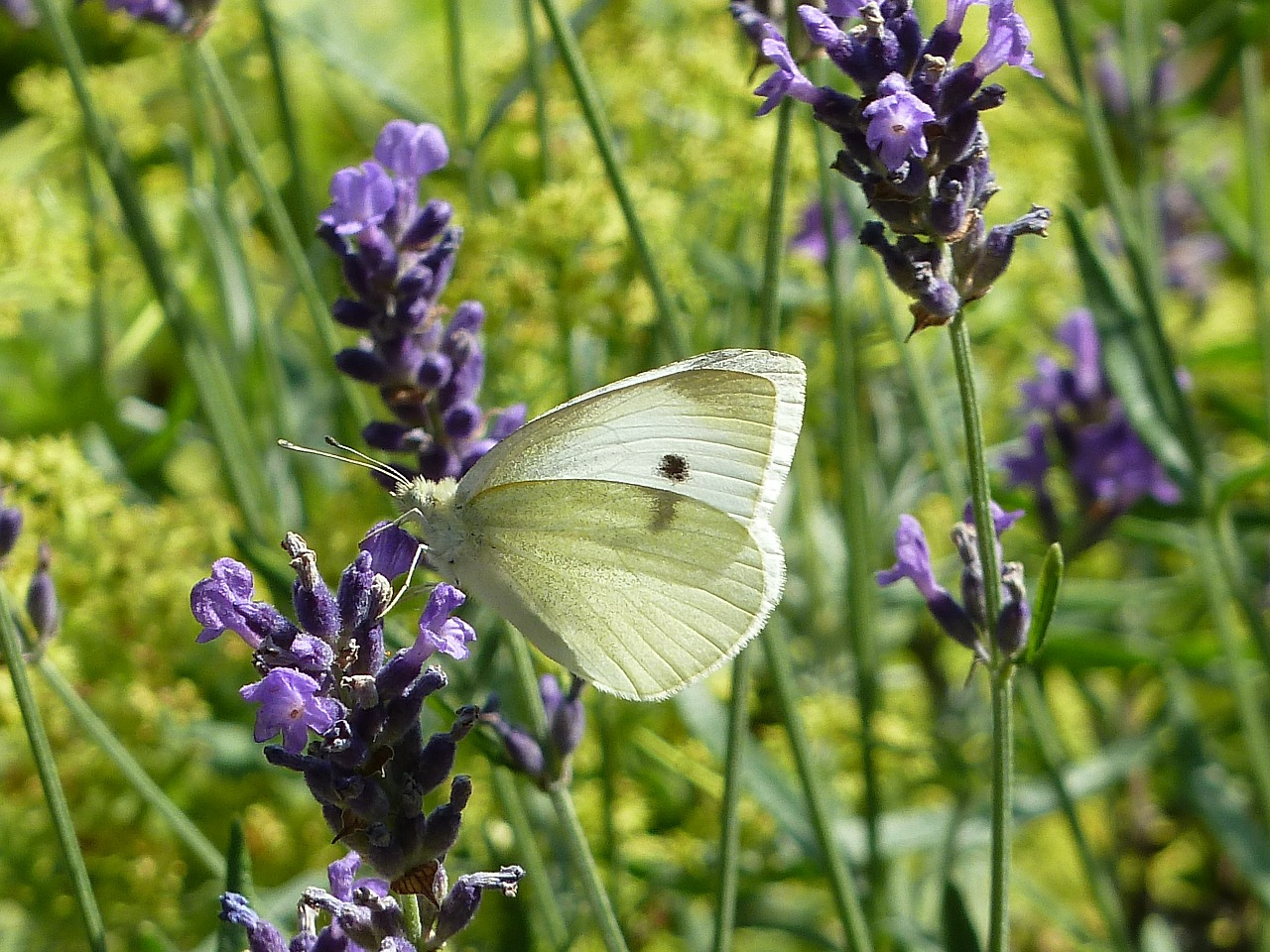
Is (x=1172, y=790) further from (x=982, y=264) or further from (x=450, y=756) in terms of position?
(x=450, y=756)

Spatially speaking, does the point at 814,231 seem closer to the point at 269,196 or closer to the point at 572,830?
the point at 269,196

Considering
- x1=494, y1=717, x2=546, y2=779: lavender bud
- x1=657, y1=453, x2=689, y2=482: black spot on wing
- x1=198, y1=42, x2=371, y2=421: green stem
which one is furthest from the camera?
x1=198, y1=42, x2=371, y2=421: green stem

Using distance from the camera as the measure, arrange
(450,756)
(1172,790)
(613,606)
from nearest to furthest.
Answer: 1. (450,756)
2. (613,606)
3. (1172,790)

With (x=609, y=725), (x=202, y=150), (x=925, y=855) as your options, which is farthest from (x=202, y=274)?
(x=925, y=855)

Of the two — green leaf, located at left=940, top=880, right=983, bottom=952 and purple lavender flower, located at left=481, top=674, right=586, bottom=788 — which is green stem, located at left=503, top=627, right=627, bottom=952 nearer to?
purple lavender flower, located at left=481, top=674, right=586, bottom=788

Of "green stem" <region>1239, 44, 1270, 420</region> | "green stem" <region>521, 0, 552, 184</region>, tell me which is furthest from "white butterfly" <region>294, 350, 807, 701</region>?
"green stem" <region>1239, 44, 1270, 420</region>

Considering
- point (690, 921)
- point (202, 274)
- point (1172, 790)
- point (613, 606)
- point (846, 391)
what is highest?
point (202, 274)

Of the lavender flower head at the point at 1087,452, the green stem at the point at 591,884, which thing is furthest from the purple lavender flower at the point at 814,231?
the green stem at the point at 591,884
